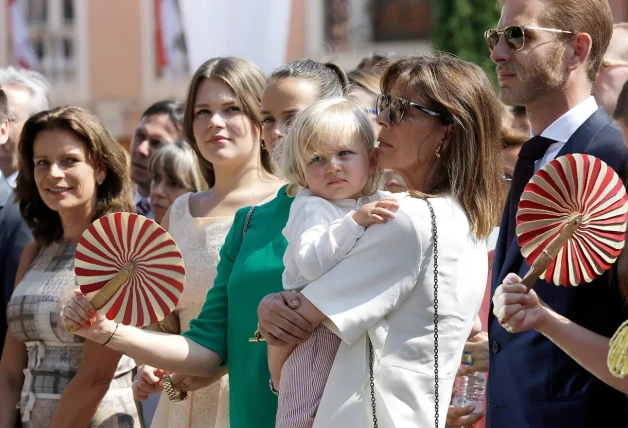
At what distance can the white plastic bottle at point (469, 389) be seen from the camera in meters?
3.89

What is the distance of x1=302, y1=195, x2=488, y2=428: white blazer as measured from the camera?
2.63 meters

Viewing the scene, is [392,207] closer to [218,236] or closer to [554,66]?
[554,66]

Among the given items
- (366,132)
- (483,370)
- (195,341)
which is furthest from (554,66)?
(195,341)

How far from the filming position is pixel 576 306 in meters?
2.92

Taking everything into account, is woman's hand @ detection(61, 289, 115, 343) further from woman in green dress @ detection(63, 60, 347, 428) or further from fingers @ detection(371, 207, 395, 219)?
fingers @ detection(371, 207, 395, 219)

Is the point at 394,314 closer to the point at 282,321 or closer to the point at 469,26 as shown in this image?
the point at 282,321

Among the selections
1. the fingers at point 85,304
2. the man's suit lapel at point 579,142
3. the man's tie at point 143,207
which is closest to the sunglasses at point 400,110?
the man's suit lapel at point 579,142

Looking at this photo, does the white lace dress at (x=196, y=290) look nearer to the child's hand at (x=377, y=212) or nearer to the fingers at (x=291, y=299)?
the fingers at (x=291, y=299)

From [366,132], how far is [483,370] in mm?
1155

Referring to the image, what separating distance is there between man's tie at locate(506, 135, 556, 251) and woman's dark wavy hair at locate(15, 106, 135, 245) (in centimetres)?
170

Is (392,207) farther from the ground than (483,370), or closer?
farther from the ground

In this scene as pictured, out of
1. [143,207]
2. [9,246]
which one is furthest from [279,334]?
[143,207]

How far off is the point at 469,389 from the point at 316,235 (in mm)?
1400

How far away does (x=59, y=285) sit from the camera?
13.5 feet
